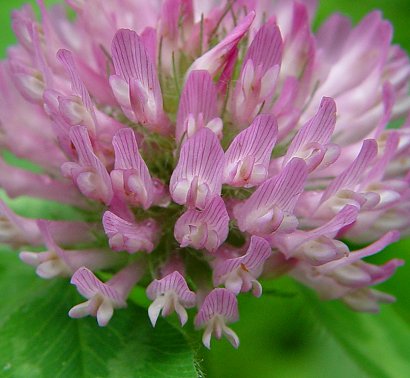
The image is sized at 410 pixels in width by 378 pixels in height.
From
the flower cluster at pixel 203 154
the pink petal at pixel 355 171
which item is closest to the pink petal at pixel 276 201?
the flower cluster at pixel 203 154

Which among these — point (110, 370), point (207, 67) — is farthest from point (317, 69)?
point (110, 370)

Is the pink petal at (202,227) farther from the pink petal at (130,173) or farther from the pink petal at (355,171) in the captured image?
the pink petal at (355,171)

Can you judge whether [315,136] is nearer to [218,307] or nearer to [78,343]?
[218,307]

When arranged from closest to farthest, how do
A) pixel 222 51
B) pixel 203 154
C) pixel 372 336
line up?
pixel 203 154 < pixel 222 51 < pixel 372 336

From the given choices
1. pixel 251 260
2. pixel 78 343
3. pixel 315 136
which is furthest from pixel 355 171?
pixel 78 343

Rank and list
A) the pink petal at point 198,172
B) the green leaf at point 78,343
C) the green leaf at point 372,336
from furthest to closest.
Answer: the green leaf at point 372,336 < the green leaf at point 78,343 < the pink petal at point 198,172

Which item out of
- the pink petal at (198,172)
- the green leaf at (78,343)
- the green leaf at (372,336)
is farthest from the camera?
the green leaf at (372,336)

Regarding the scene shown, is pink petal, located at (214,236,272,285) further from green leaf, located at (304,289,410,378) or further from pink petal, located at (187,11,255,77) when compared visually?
green leaf, located at (304,289,410,378)
